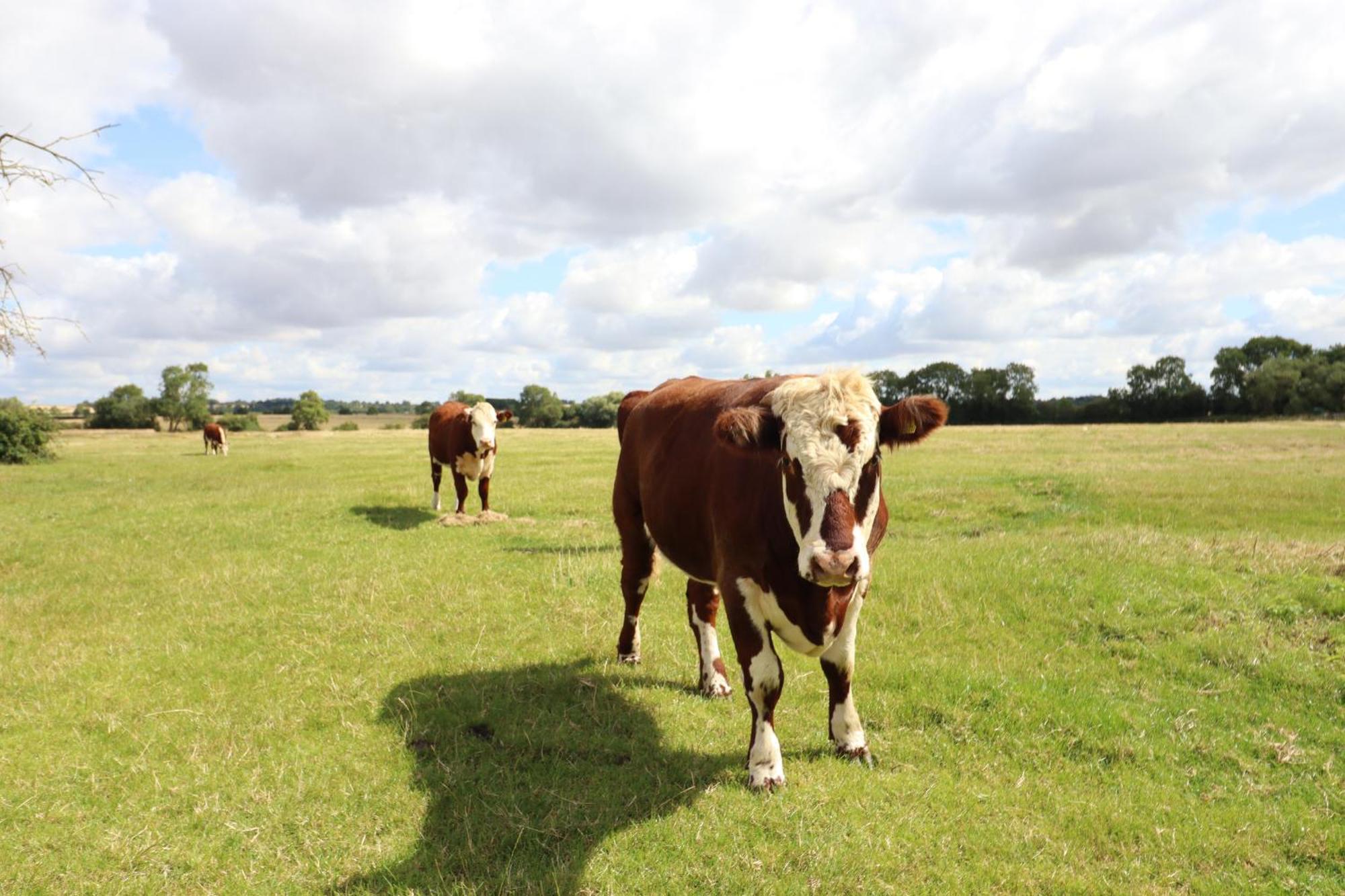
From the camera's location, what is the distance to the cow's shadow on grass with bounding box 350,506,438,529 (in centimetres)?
1560

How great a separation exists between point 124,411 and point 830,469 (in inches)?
4768

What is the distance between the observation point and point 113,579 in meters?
10.9

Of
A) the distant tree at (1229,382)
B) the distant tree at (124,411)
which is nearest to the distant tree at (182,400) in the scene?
the distant tree at (124,411)

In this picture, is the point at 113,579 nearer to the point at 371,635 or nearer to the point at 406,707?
the point at 371,635

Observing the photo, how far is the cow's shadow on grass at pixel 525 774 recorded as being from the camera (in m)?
4.18

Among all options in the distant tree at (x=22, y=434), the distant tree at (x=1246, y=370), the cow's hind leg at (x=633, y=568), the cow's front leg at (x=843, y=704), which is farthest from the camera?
the distant tree at (x=1246, y=370)

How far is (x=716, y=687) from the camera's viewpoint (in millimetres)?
6473

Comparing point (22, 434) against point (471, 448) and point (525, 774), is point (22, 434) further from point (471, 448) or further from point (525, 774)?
point (525, 774)

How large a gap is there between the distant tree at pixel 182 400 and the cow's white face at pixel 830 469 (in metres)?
108

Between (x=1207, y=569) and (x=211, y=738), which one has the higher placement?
(x=1207, y=569)

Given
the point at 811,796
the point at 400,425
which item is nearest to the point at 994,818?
the point at 811,796

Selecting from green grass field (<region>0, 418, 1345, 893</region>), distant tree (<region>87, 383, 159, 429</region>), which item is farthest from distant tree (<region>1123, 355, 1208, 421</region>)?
distant tree (<region>87, 383, 159, 429</region>)

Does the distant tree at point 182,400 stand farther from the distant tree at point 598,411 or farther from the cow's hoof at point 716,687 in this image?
the cow's hoof at point 716,687

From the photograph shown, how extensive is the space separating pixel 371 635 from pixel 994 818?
6.40 m
